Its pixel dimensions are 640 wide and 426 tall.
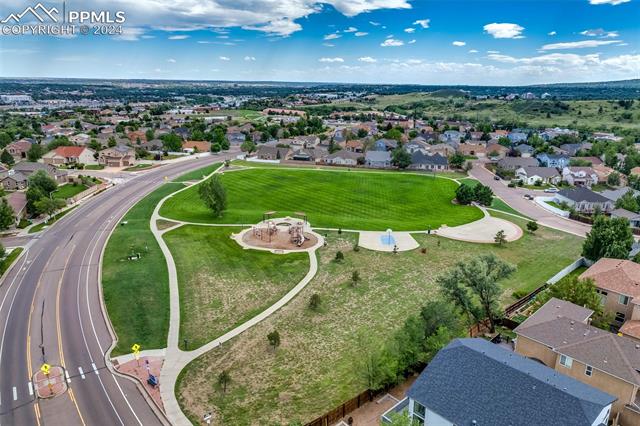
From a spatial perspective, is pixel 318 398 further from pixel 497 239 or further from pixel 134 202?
pixel 134 202

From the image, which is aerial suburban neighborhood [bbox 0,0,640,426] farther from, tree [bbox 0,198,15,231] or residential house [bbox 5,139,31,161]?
residential house [bbox 5,139,31,161]

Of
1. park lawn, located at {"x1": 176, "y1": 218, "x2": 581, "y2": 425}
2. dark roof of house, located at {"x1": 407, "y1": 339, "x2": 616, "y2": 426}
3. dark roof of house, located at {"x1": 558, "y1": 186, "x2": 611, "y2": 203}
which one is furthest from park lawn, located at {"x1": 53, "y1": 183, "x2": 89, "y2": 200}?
dark roof of house, located at {"x1": 558, "y1": 186, "x2": 611, "y2": 203}

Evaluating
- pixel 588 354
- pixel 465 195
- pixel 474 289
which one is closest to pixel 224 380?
pixel 474 289

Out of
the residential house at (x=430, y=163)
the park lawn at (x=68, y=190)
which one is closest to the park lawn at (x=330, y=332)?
the park lawn at (x=68, y=190)

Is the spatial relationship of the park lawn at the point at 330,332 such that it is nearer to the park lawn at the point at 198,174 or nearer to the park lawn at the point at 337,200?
the park lawn at the point at 337,200

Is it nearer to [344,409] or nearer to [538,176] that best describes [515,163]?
[538,176]

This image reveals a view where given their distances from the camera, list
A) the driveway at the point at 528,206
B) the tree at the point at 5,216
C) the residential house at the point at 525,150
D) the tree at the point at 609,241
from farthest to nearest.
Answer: the residential house at the point at 525,150, the driveway at the point at 528,206, the tree at the point at 5,216, the tree at the point at 609,241

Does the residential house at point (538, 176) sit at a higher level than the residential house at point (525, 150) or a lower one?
lower

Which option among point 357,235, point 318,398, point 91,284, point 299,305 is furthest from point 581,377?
point 91,284
